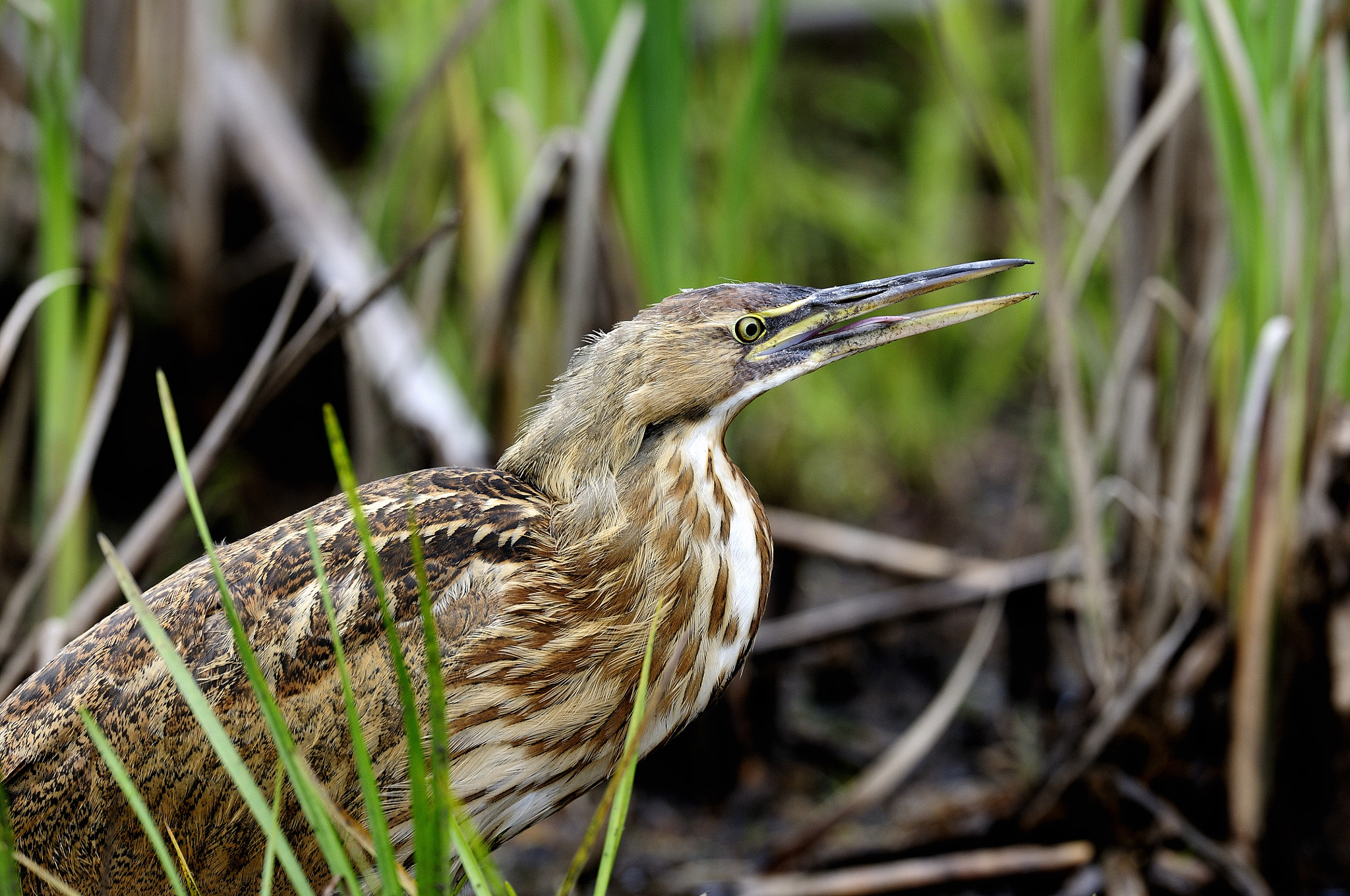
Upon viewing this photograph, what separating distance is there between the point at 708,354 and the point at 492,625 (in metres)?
0.38

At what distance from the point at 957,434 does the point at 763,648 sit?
116 centimetres

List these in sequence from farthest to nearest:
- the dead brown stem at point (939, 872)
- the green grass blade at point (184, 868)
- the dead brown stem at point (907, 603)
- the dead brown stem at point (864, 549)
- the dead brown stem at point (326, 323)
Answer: the dead brown stem at point (864, 549) → the dead brown stem at point (907, 603) → the dead brown stem at point (939, 872) → the dead brown stem at point (326, 323) → the green grass blade at point (184, 868)

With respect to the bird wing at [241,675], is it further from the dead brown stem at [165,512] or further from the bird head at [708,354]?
the dead brown stem at [165,512]

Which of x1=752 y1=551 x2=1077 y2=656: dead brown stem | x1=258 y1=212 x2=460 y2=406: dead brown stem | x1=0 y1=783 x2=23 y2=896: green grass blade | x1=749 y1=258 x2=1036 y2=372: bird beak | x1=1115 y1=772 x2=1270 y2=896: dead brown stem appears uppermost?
x1=258 y1=212 x2=460 y2=406: dead brown stem

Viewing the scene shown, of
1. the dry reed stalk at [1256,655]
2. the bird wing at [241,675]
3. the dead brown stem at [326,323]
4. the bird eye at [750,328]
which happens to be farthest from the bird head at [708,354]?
the dry reed stalk at [1256,655]

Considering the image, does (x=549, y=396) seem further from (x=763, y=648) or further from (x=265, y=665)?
(x=763, y=648)

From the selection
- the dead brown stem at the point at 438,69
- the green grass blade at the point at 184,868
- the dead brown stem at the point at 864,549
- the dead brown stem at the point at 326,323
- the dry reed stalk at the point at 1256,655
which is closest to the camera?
the green grass blade at the point at 184,868

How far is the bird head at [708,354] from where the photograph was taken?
1.39 m

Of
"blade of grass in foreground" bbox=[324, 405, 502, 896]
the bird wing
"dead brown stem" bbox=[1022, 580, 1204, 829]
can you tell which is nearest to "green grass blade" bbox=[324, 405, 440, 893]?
"blade of grass in foreground" bbox=[324, 405, 502, 896]

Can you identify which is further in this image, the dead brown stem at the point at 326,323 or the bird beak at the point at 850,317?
the dead brown stem at the point at 326,323

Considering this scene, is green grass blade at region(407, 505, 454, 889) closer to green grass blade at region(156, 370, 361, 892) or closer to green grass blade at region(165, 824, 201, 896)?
green grass blade at region(156, 370, 361, 892)

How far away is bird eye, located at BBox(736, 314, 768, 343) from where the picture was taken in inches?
55.3

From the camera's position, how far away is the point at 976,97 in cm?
209

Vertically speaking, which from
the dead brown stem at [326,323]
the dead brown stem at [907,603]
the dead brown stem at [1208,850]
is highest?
the dead brown stem at [326,323]
